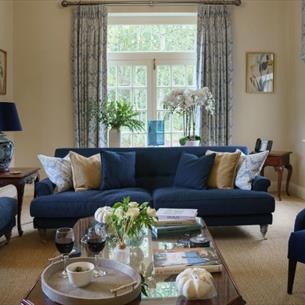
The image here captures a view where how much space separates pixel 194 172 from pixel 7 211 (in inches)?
72.0

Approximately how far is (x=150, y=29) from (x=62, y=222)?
12.4ft

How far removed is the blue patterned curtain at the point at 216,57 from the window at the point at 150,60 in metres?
0.26

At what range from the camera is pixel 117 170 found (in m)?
4.18

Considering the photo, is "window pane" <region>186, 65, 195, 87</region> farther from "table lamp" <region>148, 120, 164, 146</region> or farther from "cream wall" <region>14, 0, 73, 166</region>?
"cream wall" <region>14, 0, 73, 166</region>

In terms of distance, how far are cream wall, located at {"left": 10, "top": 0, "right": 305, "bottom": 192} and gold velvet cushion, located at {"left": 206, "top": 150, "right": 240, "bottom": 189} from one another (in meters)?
2.28

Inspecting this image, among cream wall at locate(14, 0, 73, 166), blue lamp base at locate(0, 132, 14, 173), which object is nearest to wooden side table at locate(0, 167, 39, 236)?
blue lamp base at locate(0, 132, 14, 173)

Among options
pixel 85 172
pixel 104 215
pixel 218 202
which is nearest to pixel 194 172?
pixel 218 202

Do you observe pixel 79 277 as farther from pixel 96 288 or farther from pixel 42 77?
pixel 42 77

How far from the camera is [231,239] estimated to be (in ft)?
13.0

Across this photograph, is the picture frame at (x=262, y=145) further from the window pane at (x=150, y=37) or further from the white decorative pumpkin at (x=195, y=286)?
the white decorative pumpkin at (x=195, y=286)

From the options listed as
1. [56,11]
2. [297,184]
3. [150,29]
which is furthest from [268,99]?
[56,11]

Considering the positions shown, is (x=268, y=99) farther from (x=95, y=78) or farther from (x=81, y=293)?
(x=81, y=293)

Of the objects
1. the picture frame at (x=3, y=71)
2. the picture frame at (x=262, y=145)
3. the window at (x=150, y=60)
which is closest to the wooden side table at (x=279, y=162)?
the picture frame at (x=262, y=145)

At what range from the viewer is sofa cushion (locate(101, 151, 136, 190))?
13.5ft
